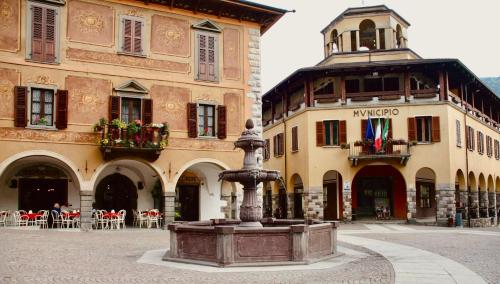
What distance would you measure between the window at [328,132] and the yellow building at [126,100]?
8424mm

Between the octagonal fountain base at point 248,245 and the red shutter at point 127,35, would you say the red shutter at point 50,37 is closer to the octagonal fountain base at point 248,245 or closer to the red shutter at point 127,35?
the red shutter at point 127,35

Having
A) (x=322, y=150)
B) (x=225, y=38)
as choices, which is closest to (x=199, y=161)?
(x=225, y=38)

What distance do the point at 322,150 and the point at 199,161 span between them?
1128 centimetres

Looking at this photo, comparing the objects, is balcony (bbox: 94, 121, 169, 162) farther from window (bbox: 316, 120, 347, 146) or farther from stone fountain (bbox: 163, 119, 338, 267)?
window (bbox: 316, 120, 347, 146)

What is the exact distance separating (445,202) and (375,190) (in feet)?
16.1

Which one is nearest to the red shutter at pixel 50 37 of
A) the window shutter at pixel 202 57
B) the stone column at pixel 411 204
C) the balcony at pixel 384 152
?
the window shutter at pixel 202 57

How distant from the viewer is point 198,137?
24.8 meters

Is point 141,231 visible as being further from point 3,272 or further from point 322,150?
point 322,150

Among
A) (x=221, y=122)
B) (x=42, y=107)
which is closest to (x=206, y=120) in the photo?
(x=221, y=122)

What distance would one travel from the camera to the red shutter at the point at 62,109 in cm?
2183

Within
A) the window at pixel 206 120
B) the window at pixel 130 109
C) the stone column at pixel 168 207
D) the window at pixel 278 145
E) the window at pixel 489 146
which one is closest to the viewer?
the window at pixel 130 109

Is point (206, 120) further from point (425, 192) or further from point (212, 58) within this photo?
point (425, 192)

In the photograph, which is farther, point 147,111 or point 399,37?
point 399,37

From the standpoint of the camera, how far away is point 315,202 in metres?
33.4
